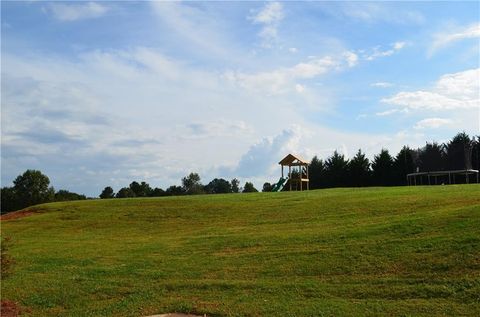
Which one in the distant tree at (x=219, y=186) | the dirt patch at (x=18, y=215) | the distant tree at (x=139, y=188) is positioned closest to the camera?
the dirt patch at (x=18, y=215)

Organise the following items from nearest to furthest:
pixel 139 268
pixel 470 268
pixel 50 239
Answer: pixel 470 268 → pixel 139 268 → pixel 50 239

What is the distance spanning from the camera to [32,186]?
2344 inches

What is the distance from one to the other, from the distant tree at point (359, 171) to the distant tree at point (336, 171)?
804 mm

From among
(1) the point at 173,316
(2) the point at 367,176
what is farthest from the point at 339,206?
(2) the point at 367,176

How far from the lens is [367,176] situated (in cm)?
5394

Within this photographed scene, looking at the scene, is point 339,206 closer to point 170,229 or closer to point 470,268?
point 170,229

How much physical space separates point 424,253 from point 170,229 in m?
11.8

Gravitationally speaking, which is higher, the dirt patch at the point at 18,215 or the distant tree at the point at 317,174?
the distant tree at the point at 317,174

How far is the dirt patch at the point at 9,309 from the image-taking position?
35.5 feet

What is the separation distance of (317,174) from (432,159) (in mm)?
19298

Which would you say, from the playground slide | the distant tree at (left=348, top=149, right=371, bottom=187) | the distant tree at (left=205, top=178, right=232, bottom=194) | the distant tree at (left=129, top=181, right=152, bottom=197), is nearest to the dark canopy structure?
the playground slide

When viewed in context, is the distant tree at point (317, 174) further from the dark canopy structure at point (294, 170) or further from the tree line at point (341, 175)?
the dark canopy structure at point (294, 170)

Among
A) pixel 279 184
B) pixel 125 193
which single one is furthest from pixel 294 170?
pixel 125 193

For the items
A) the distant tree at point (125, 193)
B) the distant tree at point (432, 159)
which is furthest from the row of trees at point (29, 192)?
the distant tree at point (432, 159)
